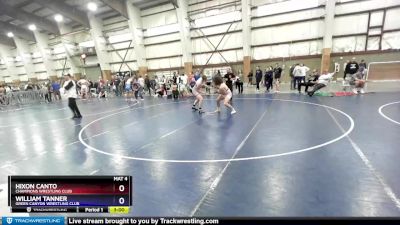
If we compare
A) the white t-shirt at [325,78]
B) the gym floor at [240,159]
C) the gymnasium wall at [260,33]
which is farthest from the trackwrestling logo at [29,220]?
the gymnasium wall at [260,33]

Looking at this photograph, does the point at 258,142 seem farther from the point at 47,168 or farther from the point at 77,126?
the point at 77,126

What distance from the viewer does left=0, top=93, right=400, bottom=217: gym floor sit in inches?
132

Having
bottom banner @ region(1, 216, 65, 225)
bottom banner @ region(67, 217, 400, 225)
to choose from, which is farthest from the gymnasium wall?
bottom banner @ region(1, 216, 65, 225)

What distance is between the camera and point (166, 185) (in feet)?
13.3

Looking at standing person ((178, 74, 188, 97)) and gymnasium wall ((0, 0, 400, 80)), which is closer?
standing person ((178, 74, 188, 97))

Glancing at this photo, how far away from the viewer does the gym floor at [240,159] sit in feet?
11.0

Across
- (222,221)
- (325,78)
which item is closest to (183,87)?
(325,78)

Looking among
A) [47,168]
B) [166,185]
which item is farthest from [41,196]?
[47,168]

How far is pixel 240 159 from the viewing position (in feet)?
16.3

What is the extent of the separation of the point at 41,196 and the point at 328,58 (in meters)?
22.8
